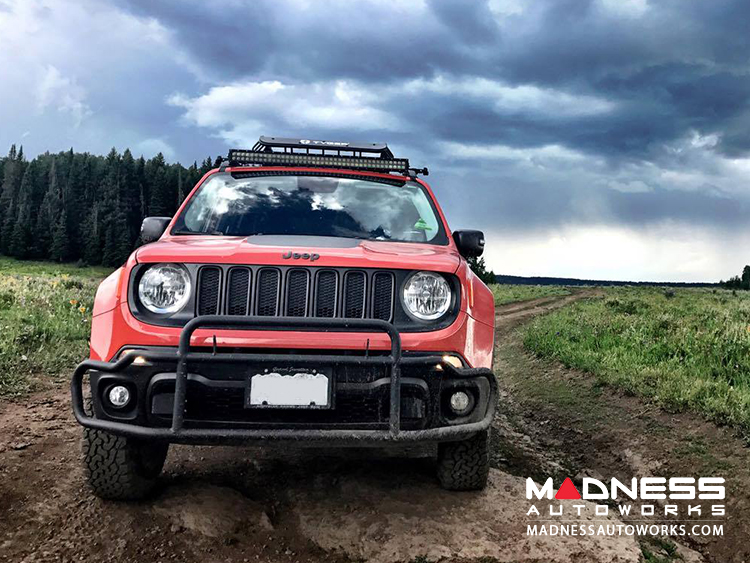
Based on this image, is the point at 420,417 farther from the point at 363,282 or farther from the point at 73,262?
the point at 73,262

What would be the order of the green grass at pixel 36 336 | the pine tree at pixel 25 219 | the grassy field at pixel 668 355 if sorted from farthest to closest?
the pine tree at pixel 25 219, the green grass at pixel 36 336, the grassy field at pixel 668 355

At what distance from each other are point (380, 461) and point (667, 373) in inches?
140

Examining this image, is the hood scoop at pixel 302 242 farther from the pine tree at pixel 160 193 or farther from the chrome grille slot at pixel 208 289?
the pine tree at pixel 160 193

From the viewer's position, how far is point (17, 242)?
80.9 metres

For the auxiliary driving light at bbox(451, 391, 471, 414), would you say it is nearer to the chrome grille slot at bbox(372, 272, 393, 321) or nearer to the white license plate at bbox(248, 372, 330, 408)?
the chrome grille slot at bbox(372, 272, 393, 321)

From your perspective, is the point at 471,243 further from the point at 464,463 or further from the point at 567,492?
the point at 567,492

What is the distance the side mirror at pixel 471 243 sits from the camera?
4293 millimetres

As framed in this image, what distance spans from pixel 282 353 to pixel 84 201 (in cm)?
9735

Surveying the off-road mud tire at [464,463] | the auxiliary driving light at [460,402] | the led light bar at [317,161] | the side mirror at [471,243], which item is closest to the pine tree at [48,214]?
the led light bar at [317,161]

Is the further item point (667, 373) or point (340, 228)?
point (667, 373)

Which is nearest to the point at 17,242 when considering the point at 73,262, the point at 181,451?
the point at 73,262

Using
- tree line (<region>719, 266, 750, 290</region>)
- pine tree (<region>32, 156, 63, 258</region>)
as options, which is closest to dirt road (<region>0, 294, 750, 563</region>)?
tree line (<region>719, 266, 750, 290</region>)

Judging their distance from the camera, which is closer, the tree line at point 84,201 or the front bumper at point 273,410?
the front bumper at point 273,410

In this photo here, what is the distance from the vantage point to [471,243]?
4309mm
